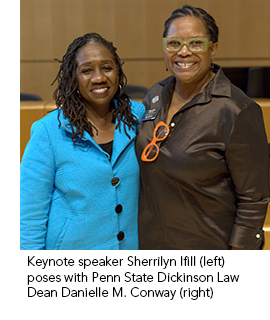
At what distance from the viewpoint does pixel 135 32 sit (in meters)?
4.14

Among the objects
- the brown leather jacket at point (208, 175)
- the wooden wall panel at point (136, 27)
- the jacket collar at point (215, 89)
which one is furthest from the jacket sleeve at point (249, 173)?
the wooden wall panel at point (136, 27)

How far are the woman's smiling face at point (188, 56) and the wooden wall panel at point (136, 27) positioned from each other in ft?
9.21

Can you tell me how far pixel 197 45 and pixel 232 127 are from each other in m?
0.30

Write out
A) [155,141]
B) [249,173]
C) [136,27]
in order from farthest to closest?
[136,27], [155,141], [249,173]

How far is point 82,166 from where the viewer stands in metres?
1.35

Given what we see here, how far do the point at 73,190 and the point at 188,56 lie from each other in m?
0.59

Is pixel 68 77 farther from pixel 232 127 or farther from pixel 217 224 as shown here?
pixel 217 224

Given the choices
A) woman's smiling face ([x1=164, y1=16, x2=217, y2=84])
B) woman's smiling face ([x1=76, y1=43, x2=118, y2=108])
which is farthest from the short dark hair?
woman's smiling face ([x1=76, y1=43, x2=118, y2=108])

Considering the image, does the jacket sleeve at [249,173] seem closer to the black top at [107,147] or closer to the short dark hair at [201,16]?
the short dark hair at [201,16]

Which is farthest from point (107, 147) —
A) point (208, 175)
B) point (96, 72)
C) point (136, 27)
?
point (136, 27)

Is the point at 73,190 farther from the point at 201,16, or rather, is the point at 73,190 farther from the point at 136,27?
the point at 136,27

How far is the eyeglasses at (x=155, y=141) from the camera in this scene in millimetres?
1349

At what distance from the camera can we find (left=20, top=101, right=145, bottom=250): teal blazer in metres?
1.34
